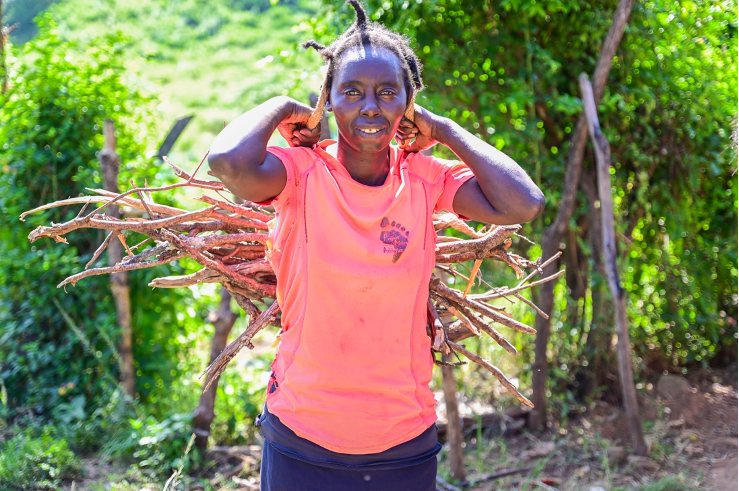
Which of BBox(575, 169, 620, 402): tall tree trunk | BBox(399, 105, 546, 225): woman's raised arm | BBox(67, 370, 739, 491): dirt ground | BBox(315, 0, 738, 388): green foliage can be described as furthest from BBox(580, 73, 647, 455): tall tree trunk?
BBox(399, 105, 546, 225): woman's raised arm

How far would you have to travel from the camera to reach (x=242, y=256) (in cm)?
A: 258

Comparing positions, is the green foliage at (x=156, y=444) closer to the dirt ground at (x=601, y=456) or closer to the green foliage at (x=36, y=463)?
the dirt ground at (x=601, y=456)

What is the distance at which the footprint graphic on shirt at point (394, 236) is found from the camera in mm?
1828

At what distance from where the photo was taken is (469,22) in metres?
4.30

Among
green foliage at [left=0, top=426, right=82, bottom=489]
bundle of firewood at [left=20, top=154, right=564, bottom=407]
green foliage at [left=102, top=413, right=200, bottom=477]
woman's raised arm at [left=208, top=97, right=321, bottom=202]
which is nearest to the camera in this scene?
woman's raised arm at [left=208, top=97, right=321, bottom=202]

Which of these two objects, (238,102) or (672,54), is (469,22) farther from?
(238,102)

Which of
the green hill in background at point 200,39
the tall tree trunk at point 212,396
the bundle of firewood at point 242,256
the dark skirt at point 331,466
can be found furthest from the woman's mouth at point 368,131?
the green hill in background at point 200,39

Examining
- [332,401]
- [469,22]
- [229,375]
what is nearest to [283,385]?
[332,401]

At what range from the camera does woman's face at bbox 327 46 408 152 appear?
182 cm

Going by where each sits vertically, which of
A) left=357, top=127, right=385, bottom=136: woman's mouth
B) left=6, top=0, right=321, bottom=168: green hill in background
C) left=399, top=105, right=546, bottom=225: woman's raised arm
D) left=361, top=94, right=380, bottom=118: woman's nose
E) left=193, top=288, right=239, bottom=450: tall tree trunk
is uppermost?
A: left=6, top=0, right=321, bottom=168: green hill in background

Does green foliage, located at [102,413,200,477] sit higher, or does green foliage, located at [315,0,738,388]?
green foliage, located at [315,0,738,388]

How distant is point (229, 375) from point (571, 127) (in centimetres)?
273

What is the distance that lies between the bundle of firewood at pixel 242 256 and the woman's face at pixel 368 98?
66 centimetres

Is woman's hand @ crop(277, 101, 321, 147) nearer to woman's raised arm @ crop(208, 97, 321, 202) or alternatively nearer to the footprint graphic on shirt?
woman's raised arm @ crop(208, 97, 321, 202)
